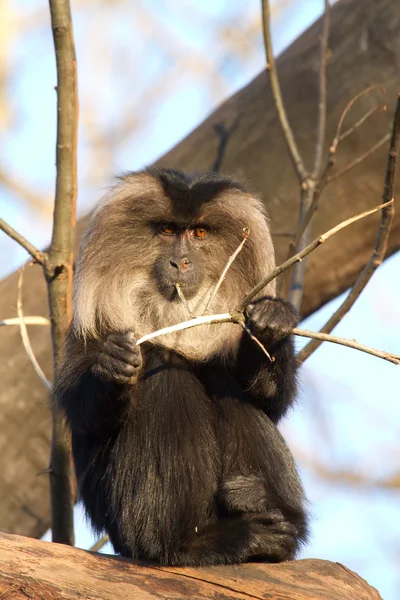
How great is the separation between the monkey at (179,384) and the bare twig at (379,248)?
624 millimetres

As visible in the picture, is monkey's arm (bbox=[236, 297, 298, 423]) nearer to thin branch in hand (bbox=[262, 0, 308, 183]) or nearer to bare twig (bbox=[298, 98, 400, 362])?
bare twig (bbox=[298, 98, 400, 362])

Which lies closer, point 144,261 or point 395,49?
point 144,261

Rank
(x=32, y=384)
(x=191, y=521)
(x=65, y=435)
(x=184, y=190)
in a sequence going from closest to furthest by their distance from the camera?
(x=191, y=521)
(x=184, y=190)
(x=65, y=435)
(x=32, y=384)

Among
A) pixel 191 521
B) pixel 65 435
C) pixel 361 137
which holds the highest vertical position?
pixel 361 137

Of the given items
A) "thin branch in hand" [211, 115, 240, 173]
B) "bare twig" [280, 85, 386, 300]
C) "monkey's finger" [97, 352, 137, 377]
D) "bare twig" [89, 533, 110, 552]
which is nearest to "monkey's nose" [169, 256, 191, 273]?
"monkey's finger" [97, 352, 137, 377]

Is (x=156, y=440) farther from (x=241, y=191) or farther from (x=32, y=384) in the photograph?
(x=32, y=384)

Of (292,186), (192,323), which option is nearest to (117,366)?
(192,323)

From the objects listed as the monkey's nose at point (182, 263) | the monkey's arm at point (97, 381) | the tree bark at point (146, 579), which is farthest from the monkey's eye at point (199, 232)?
the tree bark at point (146, 579)

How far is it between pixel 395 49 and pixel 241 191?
8.87 ft

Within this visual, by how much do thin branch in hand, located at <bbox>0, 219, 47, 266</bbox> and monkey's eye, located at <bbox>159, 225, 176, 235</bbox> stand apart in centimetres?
71

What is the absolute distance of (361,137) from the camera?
23.4 ft

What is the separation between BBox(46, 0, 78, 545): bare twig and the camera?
5.31 meters

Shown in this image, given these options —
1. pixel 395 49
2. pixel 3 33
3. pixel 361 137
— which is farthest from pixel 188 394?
pixel 3 33

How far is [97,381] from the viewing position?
14.7ft
